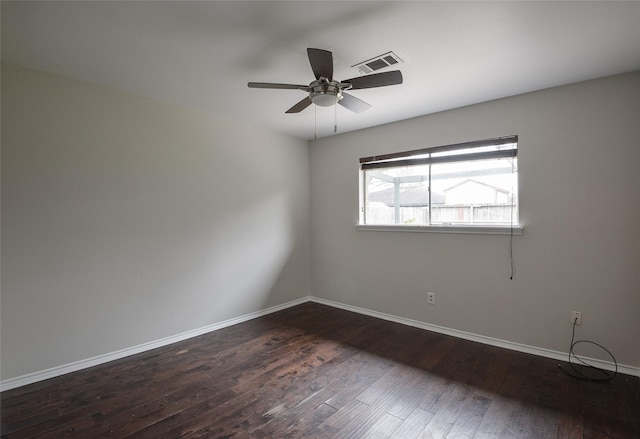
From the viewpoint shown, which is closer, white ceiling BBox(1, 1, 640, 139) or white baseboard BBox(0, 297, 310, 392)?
white ceiling BBox(1, 1, 640, 139)

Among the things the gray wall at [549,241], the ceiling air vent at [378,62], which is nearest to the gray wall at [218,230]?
the gray wall at [549,241]

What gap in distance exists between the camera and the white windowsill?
2.82 m

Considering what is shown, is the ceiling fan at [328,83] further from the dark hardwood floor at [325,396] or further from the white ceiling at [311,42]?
the dark hardwood floor at [325,396]

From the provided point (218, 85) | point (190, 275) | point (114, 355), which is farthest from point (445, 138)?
point (114, 355)

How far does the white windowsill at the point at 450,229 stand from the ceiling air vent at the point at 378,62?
1.78 m

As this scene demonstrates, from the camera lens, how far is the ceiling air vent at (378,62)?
2.12 metres

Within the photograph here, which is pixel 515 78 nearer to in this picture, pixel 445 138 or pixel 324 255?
pixel 445 138

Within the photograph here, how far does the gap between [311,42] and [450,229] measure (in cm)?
228

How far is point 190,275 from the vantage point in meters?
3.16

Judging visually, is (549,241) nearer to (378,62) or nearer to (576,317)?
(576,317)

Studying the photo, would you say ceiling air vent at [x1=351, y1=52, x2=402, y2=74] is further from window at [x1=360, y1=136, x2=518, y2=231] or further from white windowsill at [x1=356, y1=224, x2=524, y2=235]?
white windowsill at [x1=356, y1=224, x2=524, y2=235]

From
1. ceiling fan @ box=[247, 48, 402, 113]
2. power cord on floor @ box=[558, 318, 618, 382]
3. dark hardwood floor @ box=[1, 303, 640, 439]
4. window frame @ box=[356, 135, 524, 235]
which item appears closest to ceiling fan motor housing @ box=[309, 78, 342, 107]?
ceiling fan @ box=[247, 48, 402, 113]

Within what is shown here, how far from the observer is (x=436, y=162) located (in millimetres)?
3305

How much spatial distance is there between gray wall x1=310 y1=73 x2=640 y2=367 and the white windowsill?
0.06 meters
